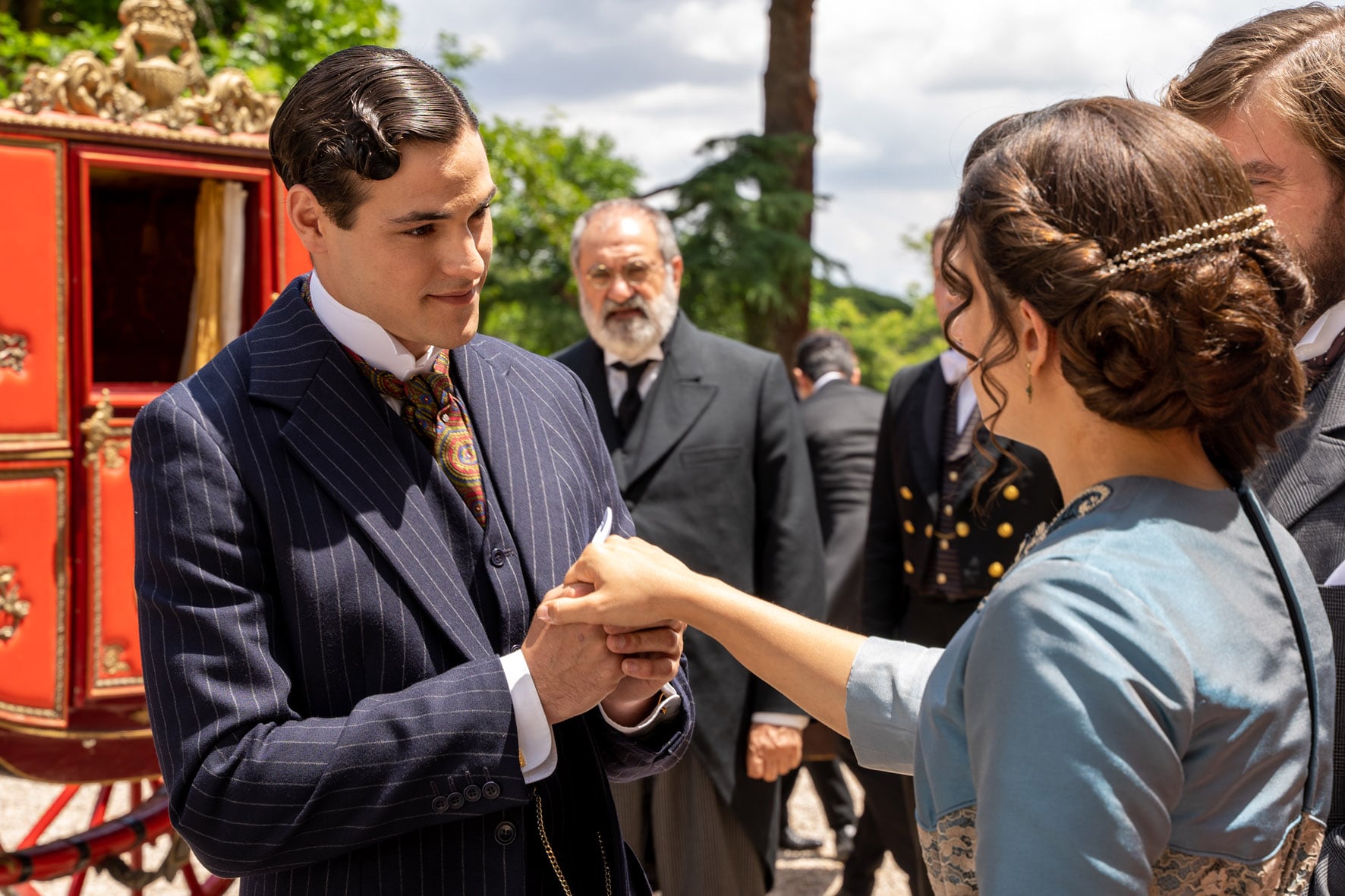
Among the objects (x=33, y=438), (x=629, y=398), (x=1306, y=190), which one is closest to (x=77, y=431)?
(x=33, y=438)

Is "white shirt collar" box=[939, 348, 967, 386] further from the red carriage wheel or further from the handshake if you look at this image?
the red carriage wheel

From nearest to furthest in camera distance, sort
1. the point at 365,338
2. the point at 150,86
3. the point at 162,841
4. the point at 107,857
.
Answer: the point at 365,338, the point at 107,857, the point at 150,86, the point at 162,841

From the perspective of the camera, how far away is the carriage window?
4.78m

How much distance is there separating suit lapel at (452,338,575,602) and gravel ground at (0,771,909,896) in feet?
11.4

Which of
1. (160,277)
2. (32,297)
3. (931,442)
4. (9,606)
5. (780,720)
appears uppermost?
(160,277)

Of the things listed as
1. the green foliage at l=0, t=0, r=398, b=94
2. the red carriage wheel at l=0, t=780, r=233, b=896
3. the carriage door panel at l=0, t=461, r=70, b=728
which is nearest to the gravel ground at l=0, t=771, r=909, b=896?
the red carriage wheel at l=0, t=780, r=233, b=896

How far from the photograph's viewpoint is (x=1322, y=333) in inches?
73.7

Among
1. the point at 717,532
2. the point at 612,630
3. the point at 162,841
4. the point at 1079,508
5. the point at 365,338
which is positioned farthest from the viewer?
the point at 162,841

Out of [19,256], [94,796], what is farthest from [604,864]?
[94,796]

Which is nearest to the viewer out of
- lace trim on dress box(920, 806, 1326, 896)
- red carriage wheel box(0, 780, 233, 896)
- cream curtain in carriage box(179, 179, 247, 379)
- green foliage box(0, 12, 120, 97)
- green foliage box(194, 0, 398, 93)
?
lace trim on dress box(920, 806, 1326, 896)

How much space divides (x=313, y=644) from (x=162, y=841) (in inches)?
209

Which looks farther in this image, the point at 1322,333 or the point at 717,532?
the point at 717,532

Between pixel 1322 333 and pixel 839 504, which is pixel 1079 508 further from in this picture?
pixel 839 504

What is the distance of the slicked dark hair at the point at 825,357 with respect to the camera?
6109 mm
